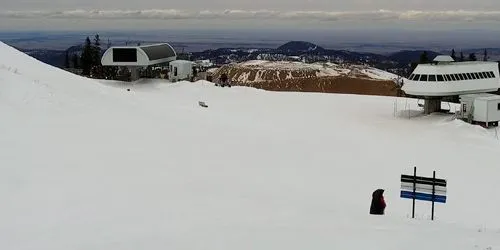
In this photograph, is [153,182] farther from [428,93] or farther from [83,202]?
[428,93]

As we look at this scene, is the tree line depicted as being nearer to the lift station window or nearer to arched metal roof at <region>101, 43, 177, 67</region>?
arched metal roof at <region>101, 43, 177, 67</region>

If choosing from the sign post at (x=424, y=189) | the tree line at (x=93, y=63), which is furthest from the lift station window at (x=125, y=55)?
the sign post at (x=424, y=189)

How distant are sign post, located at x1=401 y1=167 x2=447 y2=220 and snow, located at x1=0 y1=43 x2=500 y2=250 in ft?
2.06

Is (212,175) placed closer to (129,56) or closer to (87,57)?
(129,56)

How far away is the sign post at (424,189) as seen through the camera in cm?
1079

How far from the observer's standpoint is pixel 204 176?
1320cm

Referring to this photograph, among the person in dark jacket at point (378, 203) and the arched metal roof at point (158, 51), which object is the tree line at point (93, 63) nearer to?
the arched metal roof at point (158, 51)

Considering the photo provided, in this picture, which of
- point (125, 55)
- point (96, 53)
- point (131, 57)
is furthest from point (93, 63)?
point (131, 57)

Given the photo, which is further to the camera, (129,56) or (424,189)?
(129,56)

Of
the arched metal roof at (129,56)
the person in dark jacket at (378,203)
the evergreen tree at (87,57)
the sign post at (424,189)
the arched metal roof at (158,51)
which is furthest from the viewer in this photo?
the evergreen tree at (87,57)

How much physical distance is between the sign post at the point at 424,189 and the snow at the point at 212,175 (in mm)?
Result: 627

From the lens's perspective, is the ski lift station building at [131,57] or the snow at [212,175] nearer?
the snow at [212,175]

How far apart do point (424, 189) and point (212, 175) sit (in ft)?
16.9

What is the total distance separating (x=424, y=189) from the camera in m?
11.0
